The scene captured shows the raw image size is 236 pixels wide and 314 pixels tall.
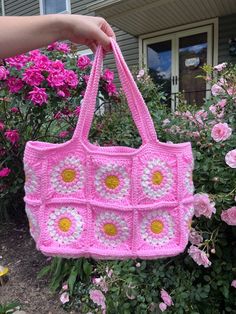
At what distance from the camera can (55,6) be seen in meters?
9.04

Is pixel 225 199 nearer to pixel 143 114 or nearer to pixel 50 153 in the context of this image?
pixel 143 114

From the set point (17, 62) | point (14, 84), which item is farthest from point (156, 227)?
point (17, 62)

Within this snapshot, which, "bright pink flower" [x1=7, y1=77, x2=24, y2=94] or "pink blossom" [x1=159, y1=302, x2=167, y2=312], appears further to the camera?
"bright pink flower" [x1=7, y1=77, x2=24, y2=94]

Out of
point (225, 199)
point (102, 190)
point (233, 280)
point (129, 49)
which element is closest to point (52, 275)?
point (233, 280)

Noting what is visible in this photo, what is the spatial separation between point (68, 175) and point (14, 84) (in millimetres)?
1789

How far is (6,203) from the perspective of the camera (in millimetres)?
3115

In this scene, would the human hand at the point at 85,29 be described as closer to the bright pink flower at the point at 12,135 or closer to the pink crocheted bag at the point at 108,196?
the pink crocheted bag at the point at 108,196

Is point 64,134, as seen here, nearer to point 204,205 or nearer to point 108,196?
point 204,205

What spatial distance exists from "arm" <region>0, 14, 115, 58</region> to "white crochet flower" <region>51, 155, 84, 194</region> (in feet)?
1.04

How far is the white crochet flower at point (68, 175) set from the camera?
31.9 inches

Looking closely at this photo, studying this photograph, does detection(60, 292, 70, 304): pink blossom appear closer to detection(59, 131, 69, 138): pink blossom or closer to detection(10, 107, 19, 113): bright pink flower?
detection(59, 131, 69, 138): pink blossom

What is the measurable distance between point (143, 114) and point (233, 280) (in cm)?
90

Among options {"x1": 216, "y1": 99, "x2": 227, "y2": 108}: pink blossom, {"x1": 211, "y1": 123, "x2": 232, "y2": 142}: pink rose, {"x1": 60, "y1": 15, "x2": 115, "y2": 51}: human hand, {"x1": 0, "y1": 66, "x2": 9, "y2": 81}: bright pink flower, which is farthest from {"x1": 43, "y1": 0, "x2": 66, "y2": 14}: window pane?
{"x1": 60, "y1": 15, "x2": 115, "y2": 51}: human hand

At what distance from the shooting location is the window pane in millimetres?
8781
